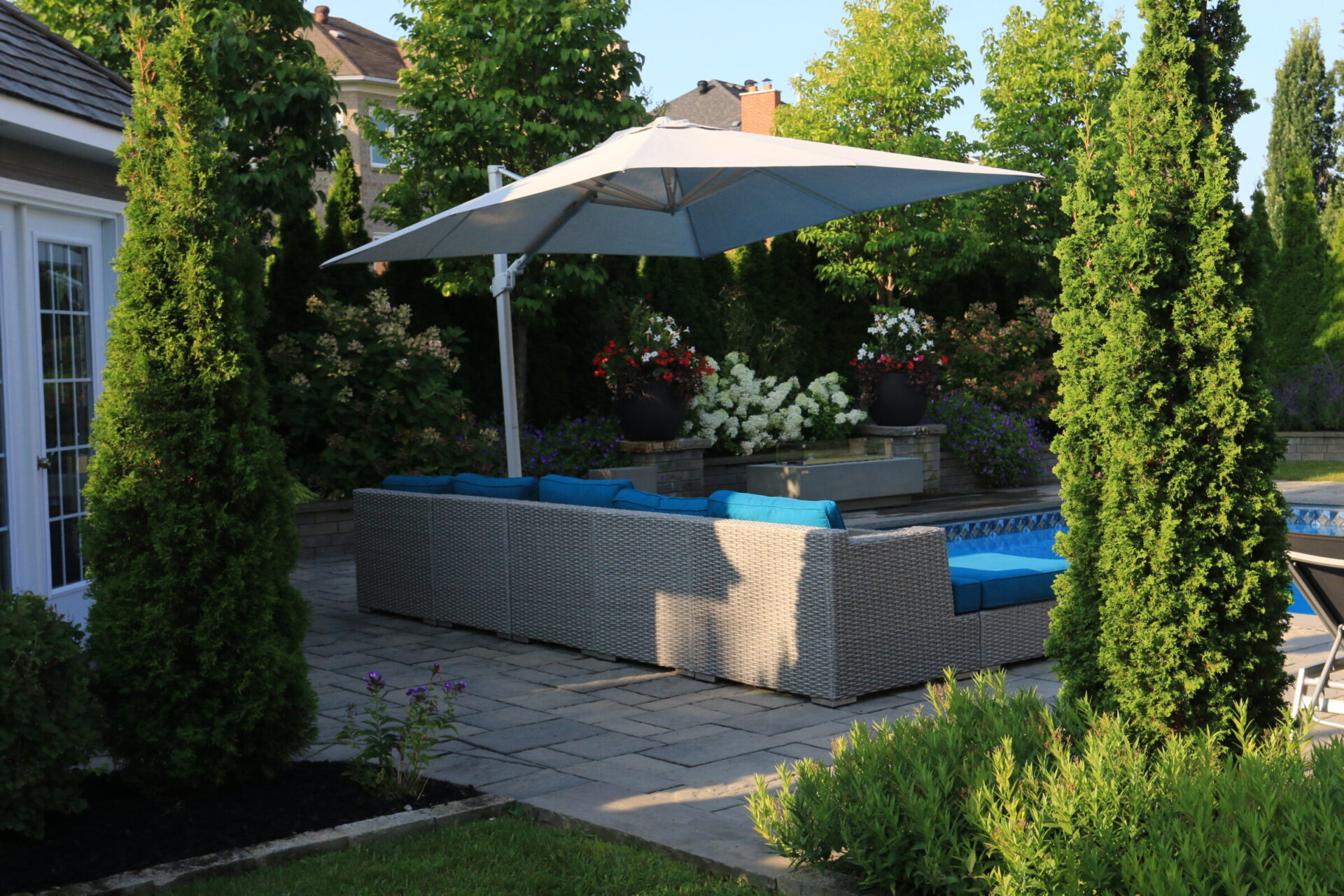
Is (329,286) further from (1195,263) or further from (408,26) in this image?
(1195,263)

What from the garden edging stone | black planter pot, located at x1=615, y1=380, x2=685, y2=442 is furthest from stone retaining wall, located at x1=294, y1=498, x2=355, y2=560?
the garden edging stone

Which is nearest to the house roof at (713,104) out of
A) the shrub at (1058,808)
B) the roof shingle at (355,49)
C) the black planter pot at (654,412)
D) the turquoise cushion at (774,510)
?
the roof shingle at (355,49)

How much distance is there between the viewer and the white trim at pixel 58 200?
18.5 feet

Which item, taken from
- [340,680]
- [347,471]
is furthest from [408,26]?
[340,680]

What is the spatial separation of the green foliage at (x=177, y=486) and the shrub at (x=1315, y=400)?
17578mm

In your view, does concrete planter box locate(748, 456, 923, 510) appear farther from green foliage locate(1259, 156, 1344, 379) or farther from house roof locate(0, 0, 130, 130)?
green foliage locate(1259, 156, 1344, 379)

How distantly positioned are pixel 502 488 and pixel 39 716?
3.87 m

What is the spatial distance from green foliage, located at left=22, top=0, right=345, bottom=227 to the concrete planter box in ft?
18.2

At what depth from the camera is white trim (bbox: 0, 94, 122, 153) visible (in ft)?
17.4

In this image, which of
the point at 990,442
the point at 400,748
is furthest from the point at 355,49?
the point at 400,748

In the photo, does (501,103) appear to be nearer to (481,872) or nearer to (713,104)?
(481,872)

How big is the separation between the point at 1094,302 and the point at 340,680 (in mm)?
4270

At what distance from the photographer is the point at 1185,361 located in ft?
11.9

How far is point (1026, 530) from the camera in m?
12.1
